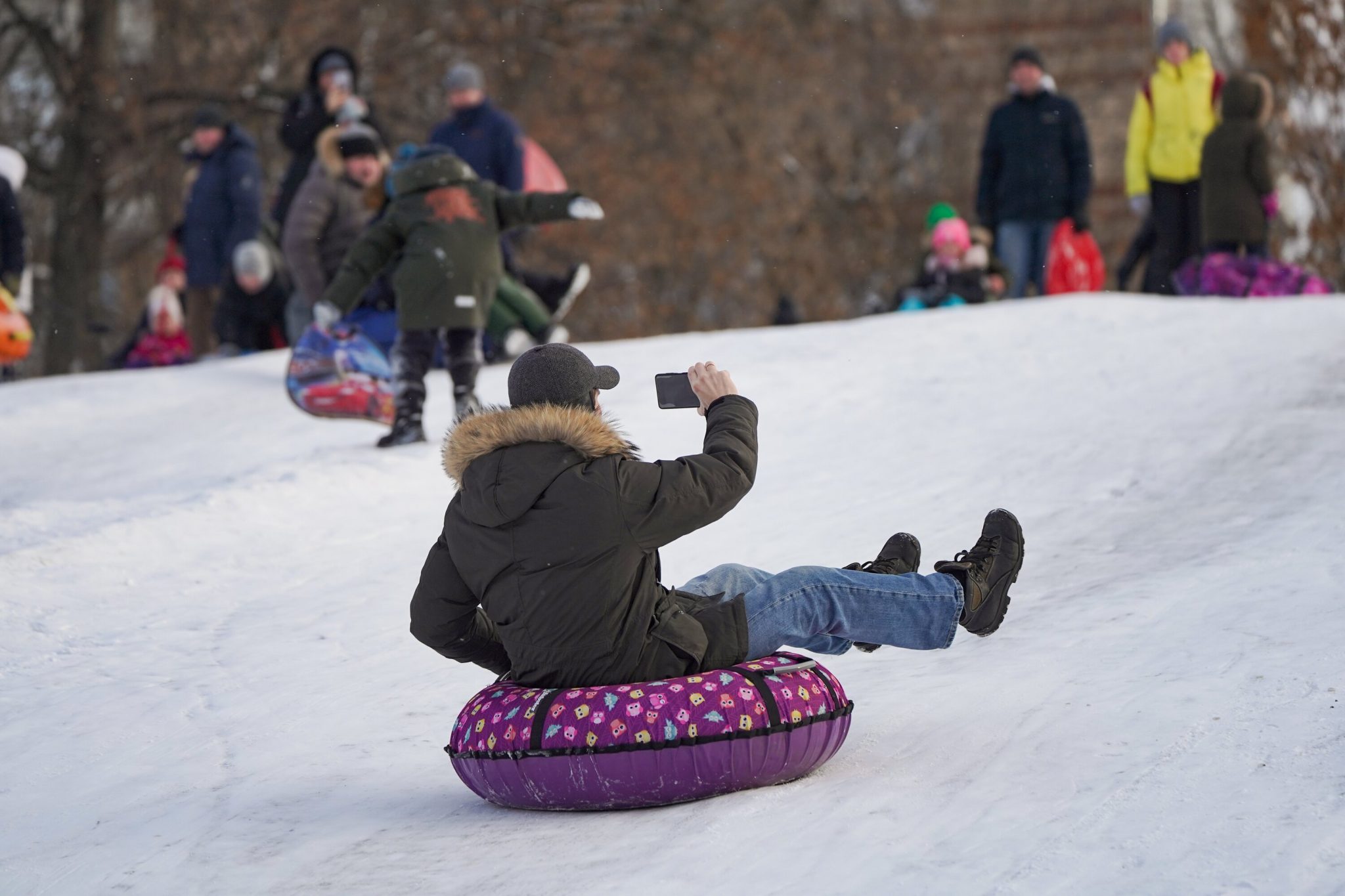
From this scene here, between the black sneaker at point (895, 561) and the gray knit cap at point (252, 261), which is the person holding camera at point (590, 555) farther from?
the gray knit cap at point (252, 261)

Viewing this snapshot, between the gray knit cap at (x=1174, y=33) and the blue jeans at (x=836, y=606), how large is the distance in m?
8.21

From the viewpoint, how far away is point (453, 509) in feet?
12.7

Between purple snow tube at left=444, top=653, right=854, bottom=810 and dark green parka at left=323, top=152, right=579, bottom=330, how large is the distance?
4.19m

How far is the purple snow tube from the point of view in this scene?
3.66 meters

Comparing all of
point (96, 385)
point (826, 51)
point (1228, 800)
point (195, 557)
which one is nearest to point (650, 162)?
point (826, 51)

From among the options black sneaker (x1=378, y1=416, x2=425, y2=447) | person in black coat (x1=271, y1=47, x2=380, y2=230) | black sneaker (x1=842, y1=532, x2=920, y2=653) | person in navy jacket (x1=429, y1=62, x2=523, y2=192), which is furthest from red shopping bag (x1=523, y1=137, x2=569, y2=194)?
black sneaker (x1=842, y1=532, x2=920, y2=653)

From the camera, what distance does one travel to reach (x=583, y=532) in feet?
12.2

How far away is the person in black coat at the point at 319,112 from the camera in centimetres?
1052

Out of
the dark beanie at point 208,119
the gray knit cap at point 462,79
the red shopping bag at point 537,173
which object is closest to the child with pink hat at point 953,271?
the red shopping bag at point 537,173

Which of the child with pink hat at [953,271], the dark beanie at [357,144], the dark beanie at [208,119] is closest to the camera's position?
the dark beanie at [357,144]

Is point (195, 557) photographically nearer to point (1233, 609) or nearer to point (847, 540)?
point (847, 540)

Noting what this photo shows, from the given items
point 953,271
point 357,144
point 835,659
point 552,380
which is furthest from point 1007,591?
point 953,271

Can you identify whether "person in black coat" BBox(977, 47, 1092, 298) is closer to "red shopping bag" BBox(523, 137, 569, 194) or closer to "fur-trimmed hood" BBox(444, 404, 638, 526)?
"red shopping bag" BBox(523, 137, 569, 194)

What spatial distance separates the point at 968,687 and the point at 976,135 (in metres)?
22.6
